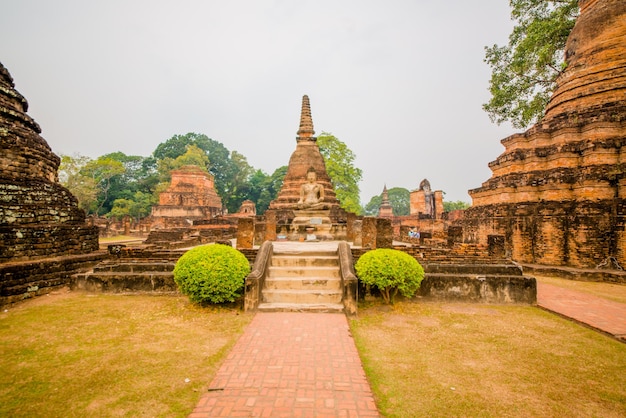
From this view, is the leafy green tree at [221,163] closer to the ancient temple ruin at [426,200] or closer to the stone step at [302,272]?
the ancient temple ruin at [426,200]

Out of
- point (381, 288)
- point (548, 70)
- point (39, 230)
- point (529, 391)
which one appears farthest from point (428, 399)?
point (548, 70)

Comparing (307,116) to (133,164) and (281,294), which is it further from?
(133,164)

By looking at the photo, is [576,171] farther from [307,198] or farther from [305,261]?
[305,261]

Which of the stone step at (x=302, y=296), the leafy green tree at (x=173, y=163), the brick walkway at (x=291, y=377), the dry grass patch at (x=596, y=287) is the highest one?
the leafy green tree at (x=173, y=163)

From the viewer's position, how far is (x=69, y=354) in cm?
416

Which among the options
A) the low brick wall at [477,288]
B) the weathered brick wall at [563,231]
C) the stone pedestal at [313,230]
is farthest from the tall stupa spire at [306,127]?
the low brick wall at [477,288]

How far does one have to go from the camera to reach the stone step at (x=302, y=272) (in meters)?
7.06

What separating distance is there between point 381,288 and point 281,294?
6.62 ft

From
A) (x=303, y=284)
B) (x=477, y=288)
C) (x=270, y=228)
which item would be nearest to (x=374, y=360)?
(x=303, y=284)

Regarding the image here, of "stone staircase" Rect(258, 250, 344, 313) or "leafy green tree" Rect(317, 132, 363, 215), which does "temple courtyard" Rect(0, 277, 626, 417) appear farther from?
"leafy green tree" Rect(317, 132, 363, 215)

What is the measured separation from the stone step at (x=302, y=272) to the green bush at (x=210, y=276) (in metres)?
1.03

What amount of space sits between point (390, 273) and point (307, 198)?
25.9ft

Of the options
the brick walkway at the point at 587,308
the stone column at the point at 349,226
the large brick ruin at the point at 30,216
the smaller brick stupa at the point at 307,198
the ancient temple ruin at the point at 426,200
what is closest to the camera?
the brick walkway at the point at 587,308

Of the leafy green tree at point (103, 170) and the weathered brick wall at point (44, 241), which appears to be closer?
the weathered brick wall at point (44, 241)
